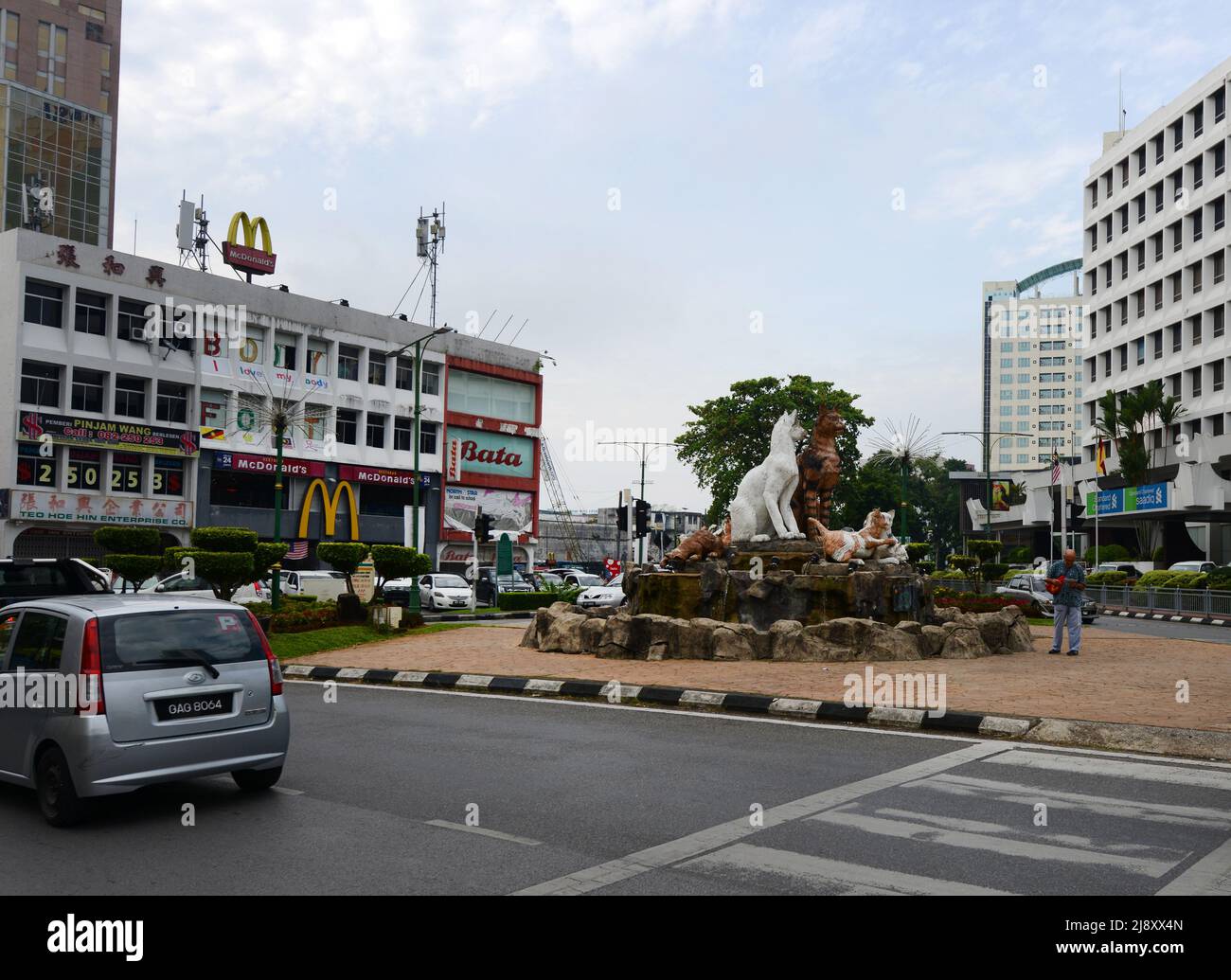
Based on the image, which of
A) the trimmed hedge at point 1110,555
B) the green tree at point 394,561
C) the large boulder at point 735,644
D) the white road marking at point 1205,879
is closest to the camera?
the white road marking at point 1205,879

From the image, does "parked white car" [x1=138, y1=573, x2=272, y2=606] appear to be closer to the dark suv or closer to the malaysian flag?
the dark suv

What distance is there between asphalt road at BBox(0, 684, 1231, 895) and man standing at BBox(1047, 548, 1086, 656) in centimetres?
777

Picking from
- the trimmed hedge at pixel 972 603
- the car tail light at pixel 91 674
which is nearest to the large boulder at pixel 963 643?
the trimmed hedge at pixel 972 603

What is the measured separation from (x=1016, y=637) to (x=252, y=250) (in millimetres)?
40046

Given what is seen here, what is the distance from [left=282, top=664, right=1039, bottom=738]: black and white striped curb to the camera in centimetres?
1005

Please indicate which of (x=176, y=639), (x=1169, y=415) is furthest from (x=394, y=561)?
(x=1169, y=415)

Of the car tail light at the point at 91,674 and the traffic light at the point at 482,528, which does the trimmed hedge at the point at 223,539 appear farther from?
the car tail light at the point at 91,674

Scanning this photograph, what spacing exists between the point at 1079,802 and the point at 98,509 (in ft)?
132

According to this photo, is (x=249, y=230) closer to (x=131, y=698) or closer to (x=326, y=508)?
(x=326, y=508)

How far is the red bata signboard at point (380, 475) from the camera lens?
50.3 m

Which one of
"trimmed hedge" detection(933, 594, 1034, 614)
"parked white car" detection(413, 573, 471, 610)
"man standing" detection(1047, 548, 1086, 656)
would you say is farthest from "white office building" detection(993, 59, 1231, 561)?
"man standing" detection(1047, 548, 1086, 656)

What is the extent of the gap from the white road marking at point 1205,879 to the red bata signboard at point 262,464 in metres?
41.6

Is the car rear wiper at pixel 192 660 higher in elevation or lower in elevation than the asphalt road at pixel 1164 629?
higher
